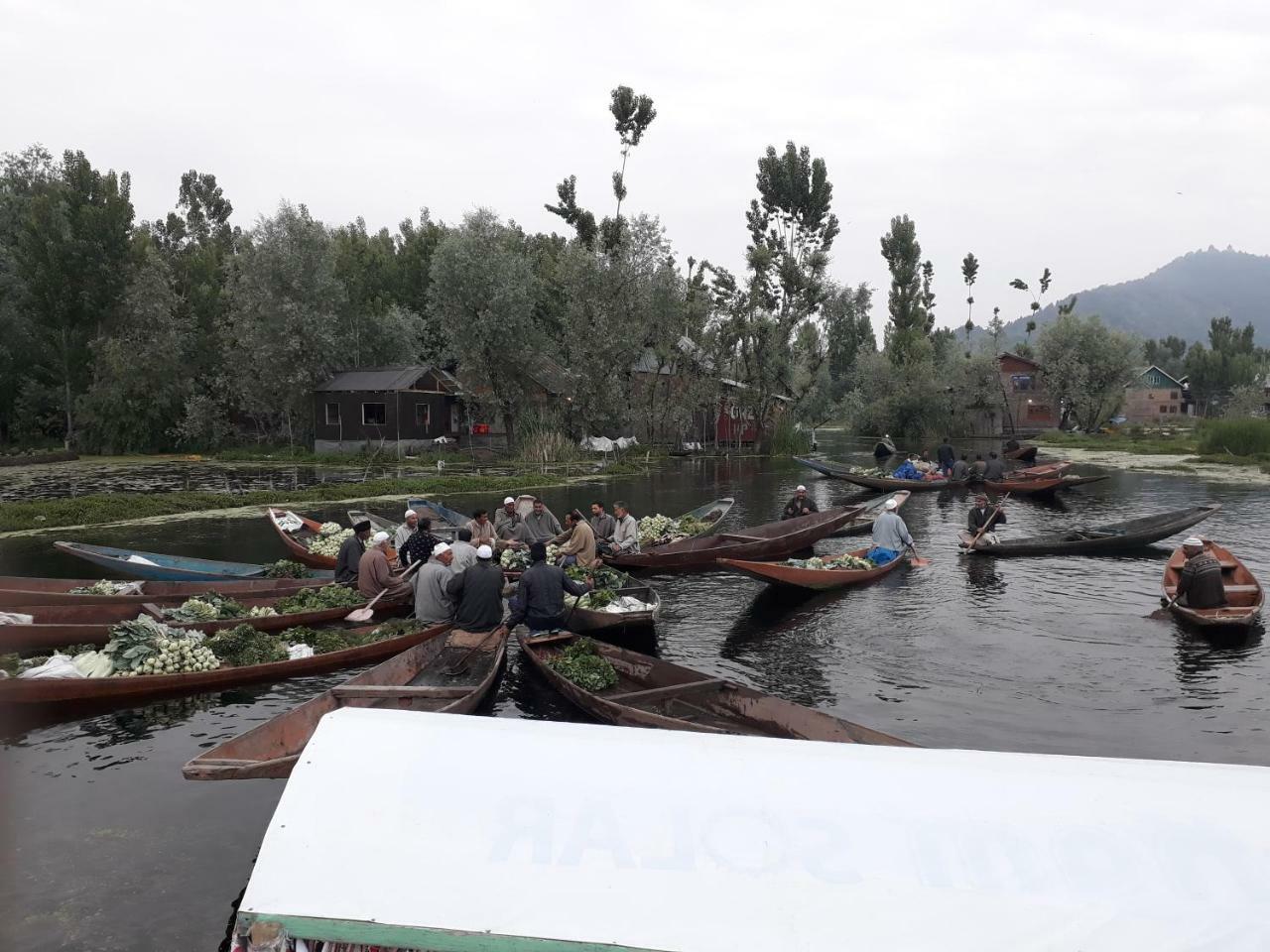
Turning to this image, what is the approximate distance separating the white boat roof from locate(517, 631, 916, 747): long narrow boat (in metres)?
3.68

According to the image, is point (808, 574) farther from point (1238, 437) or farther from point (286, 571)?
point (1238, 437)

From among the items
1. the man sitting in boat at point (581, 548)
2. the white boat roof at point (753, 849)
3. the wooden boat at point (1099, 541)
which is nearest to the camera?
the white boat roof at point (753, 849)

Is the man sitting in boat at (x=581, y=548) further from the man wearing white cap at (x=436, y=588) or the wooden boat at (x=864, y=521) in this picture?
the wooden boat at (x=864, y=521)

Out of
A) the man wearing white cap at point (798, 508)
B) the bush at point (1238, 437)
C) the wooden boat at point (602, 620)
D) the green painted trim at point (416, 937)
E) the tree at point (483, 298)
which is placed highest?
the tree at point (483, 298)

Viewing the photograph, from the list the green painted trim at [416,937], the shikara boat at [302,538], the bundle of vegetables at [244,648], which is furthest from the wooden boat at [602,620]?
the green painted trim at [416,937]

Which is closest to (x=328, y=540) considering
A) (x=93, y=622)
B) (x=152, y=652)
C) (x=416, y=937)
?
(x=93, y=622)

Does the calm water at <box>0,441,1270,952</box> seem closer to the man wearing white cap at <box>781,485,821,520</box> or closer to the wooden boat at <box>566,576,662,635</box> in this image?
the wooden boat at <box>566,576,662,635</box>

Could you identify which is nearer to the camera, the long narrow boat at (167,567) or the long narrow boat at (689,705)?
the long narrow boat at (689,705)

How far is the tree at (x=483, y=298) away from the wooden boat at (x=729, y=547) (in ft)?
112

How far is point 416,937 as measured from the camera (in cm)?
456

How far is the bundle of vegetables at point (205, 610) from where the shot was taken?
1443 cm

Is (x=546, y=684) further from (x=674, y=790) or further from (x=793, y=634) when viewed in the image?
(x=674, y=790)

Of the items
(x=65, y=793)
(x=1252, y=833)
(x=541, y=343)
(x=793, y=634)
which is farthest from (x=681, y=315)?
(x=1252, y=833)

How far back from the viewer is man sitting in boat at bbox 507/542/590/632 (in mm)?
13172
